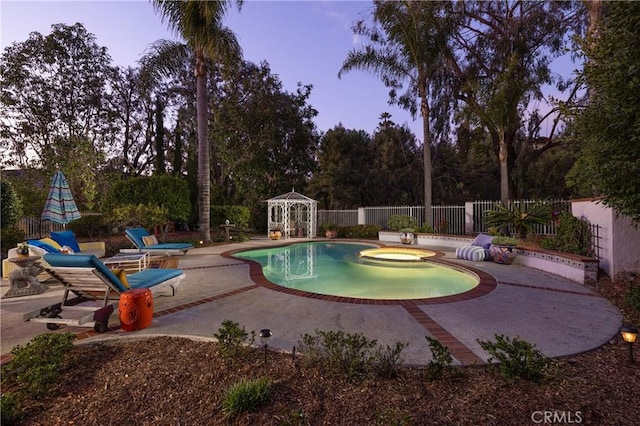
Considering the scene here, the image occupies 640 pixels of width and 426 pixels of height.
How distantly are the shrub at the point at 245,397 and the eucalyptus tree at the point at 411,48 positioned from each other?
1453 cm

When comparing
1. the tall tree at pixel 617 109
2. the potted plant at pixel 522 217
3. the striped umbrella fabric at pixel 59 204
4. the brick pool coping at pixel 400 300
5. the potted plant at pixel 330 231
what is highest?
the tall tree at pixel 617 109

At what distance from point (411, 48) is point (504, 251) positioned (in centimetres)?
1081

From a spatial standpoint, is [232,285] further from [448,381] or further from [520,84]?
[520,84]

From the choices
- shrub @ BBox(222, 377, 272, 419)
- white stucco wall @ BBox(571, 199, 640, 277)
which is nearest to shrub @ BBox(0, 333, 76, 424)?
shrub @ BBox(222, 377, 272, 419)

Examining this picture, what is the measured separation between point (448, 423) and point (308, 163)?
22168mm

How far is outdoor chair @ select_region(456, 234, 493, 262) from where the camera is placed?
31.4 feet

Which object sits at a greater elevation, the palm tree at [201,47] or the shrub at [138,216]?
the palm tree at [201,47]

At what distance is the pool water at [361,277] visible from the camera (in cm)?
688

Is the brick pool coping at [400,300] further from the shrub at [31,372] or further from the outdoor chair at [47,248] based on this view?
the outdoor chair at [47,248]

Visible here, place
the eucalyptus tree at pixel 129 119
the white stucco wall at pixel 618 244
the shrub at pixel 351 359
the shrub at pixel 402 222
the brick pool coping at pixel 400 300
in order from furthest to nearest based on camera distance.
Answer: the eucalyptus tree at pixel 129 119
the shrub at pixel 402 222
the white stucco wall at pixel 618 244
the brick pool coping at pixel 400 300
the shrub at pixel 351 359

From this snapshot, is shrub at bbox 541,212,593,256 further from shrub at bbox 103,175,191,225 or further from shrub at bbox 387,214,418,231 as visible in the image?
shrub at bbox 103,175,191,225

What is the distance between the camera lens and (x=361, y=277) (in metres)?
8.38

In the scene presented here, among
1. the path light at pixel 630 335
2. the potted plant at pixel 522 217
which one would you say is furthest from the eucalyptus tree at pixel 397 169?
the path light at pixel 630 335

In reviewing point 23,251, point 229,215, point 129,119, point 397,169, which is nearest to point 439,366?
point 23,251
